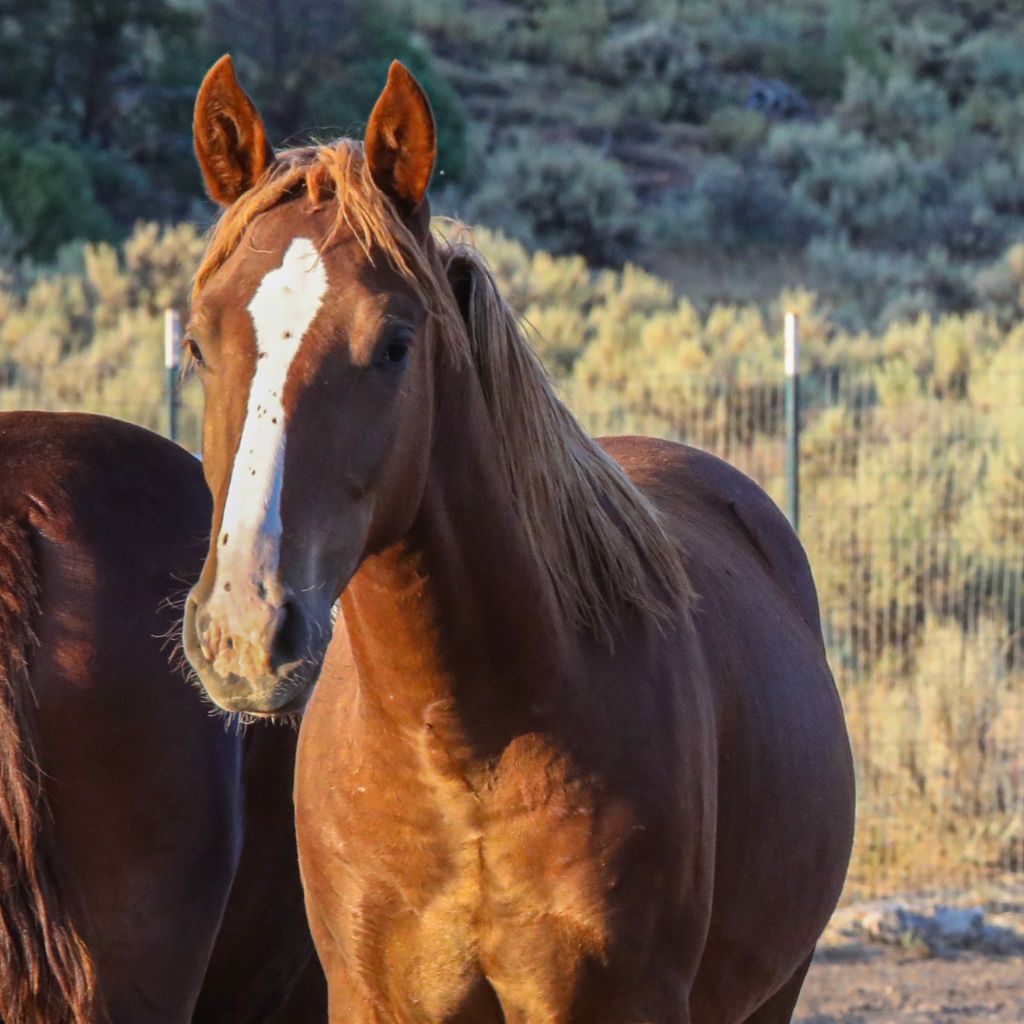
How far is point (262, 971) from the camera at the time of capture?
11.4 ft

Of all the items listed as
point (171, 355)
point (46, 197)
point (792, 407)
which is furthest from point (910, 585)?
point (46, 197)

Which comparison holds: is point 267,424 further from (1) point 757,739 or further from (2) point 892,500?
(2) point 892,500

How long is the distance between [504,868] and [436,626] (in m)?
0.39

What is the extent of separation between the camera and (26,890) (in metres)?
2.90

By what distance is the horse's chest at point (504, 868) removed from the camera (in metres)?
2.59

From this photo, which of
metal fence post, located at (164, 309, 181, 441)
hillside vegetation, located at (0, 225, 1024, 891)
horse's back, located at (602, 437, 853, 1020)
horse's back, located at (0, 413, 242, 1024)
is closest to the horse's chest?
horse's back, located at (602, 437, 853, 1020)

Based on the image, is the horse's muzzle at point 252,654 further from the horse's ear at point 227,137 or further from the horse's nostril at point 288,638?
the horse's ear at point 227,137

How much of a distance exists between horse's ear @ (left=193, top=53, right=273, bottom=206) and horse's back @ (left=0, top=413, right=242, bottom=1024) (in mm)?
733

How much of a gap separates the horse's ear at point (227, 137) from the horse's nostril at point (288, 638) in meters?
0.78

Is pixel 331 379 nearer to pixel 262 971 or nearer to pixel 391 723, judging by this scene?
pixel 391 723

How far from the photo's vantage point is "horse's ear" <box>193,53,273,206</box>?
254cm

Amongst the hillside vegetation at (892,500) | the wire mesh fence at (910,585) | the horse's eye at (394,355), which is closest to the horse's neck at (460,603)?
the horse's eye at (394,355)

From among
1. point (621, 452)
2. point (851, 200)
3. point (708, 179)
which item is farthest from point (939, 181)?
point (621, 452)

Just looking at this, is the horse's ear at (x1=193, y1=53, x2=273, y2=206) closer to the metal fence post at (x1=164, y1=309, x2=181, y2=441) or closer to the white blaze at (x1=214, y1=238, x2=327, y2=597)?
the white blaze at (x1=214, y1=238, x2=327, y2=597)
